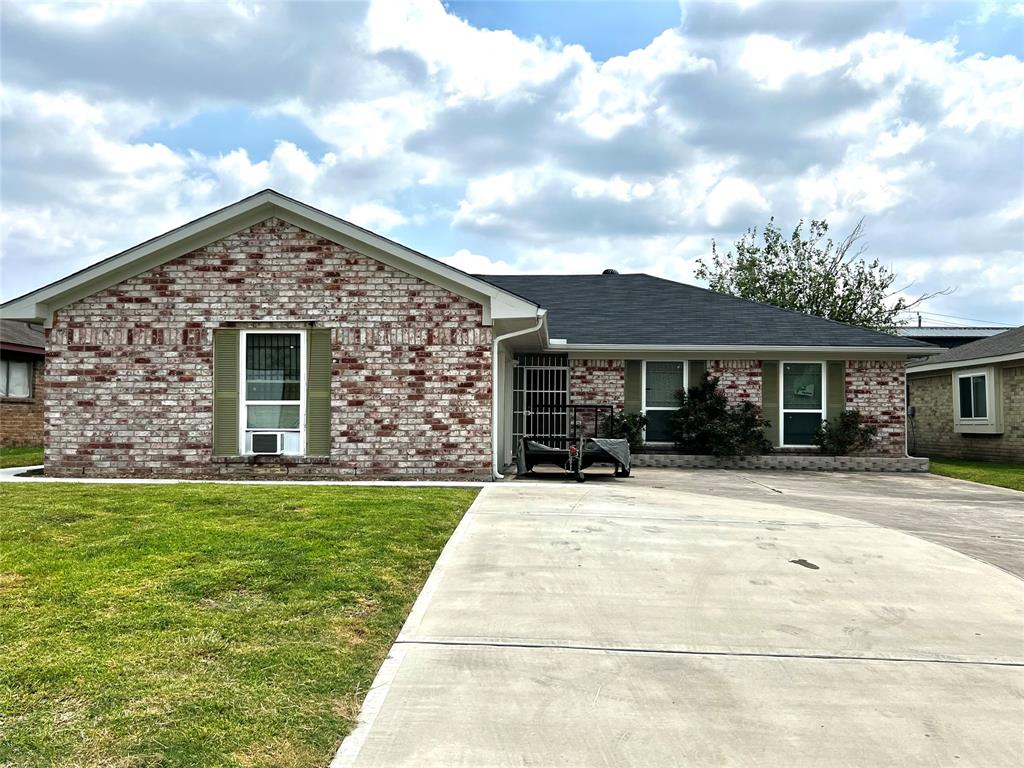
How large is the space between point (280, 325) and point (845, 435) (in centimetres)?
1194

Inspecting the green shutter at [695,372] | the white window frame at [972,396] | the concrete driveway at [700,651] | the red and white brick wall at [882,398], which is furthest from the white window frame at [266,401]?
the white window frame at [972,396]

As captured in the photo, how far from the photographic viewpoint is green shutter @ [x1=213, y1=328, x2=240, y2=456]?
38.1 feet

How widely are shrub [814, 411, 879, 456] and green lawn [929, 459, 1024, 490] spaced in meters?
1.56

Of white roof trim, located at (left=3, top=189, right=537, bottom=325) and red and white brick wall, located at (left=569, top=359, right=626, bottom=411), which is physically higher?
white roof trim, located at (left=3, top=189, right=537, bottom=325)

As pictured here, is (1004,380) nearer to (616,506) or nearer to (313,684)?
(616,506)

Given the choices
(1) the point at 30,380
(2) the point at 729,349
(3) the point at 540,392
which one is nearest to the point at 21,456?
(1) the point at 30,380

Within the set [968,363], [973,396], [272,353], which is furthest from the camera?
[973,396]

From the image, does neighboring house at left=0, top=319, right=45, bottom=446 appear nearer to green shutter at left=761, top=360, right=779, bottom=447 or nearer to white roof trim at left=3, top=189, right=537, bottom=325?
white roof trim at left=3, top=189, right=537, bottom=325

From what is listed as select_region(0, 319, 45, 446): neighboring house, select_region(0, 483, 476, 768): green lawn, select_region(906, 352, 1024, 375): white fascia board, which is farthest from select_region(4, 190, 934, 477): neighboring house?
select_region(906, 352, 1024, 375): white fascia board

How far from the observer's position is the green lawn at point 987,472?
45.8ft

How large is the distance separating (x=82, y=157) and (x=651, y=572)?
12964 mm

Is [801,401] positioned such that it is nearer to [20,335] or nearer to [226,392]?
[226,392]

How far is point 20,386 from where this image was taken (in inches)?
776

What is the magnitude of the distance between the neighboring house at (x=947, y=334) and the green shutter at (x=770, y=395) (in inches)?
969
